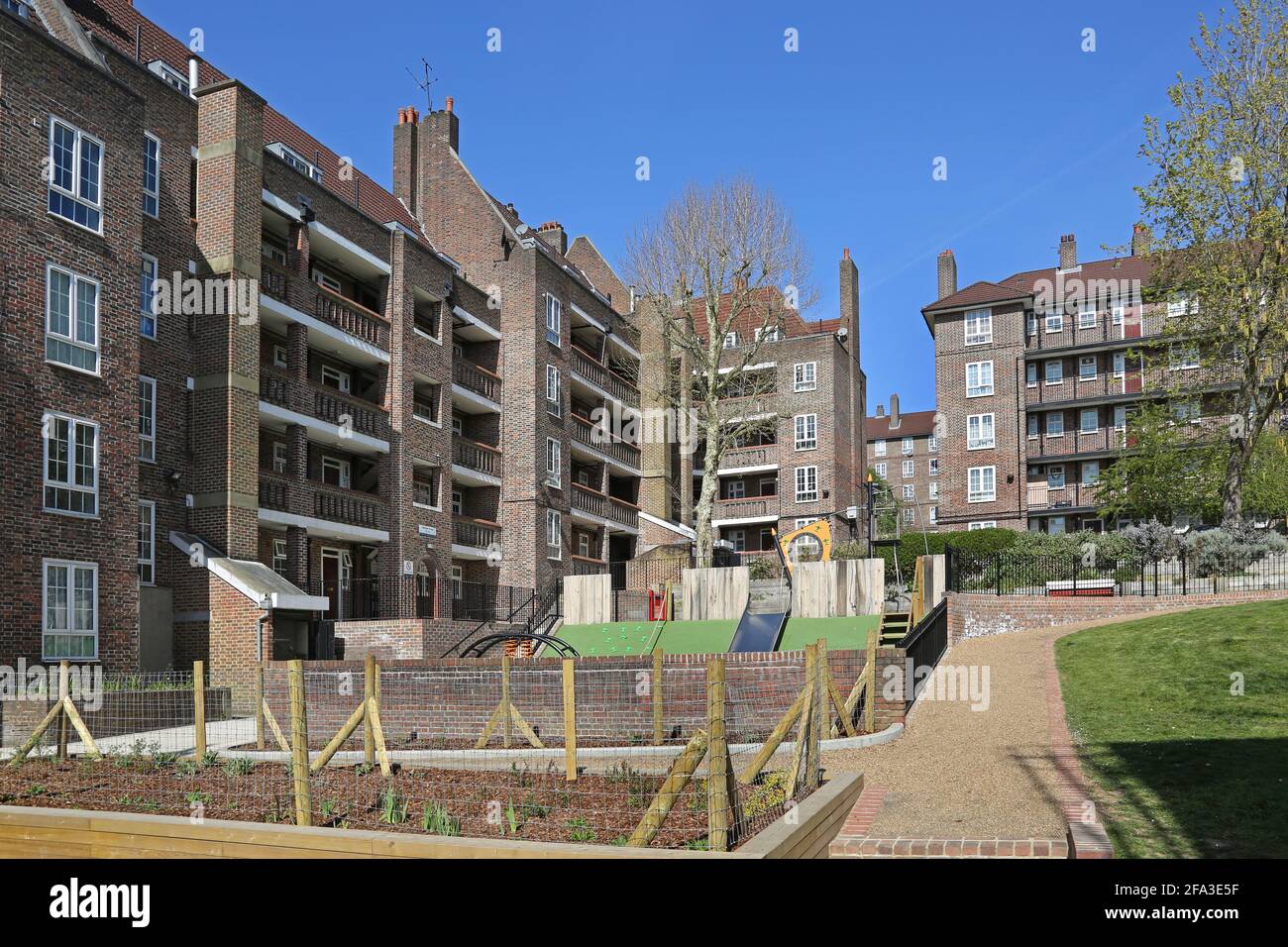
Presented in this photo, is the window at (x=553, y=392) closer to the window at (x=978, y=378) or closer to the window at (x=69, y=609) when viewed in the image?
the window at (x=69, y=609)

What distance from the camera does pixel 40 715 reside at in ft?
56.9

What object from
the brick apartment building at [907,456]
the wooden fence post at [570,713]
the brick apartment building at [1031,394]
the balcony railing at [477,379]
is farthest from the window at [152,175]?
the brick apartment building at [907,456]

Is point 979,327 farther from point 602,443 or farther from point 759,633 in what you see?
point 759,633

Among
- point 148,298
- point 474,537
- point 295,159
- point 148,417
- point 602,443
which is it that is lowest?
point 474,537

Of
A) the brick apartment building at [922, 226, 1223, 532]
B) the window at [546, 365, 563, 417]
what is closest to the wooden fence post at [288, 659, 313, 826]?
the window at [546, 365, 563, 417]

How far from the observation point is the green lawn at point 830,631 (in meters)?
21.7

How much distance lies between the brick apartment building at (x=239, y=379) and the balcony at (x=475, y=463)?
20cm

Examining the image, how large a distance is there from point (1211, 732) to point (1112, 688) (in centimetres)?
364

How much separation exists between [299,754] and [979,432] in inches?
1984

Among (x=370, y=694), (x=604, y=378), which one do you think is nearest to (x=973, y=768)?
(x=370, y=694)

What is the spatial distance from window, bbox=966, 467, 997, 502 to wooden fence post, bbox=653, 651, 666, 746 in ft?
141

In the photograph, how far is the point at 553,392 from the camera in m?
41.9
